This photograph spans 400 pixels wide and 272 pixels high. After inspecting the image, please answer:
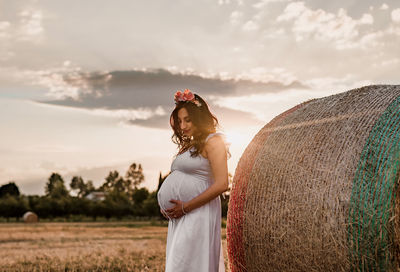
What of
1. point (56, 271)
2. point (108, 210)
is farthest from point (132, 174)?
point (56, 271)

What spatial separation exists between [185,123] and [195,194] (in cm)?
69

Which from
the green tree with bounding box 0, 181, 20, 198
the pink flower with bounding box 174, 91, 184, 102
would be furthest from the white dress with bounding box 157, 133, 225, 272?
the green tree with bounding box 0, 181, 20, 198

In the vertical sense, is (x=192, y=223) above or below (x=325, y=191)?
below

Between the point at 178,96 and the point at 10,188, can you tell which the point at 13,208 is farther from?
the point at 178,96

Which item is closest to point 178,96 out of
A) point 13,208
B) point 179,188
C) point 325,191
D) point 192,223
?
point 179,188

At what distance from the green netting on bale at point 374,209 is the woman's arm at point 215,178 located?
1121 mm

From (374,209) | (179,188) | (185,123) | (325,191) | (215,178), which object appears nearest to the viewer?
(374,209)

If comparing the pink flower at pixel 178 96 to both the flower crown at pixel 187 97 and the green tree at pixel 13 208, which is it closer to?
the flower crown at pixel 187 97

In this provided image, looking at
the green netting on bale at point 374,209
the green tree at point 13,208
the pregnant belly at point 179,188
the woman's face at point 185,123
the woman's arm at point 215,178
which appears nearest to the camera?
the green netting on bale at point 374,209

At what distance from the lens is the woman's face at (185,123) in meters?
4.24

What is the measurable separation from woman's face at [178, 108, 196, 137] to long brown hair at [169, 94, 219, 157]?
0.09 feet

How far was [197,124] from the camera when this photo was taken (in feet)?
13.9

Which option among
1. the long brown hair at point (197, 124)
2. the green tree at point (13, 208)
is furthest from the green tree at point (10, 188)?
the long brown hair at point (197, 124)

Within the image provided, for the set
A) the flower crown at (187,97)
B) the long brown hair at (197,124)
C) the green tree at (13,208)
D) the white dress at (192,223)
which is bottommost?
the green tree at (13,208)
